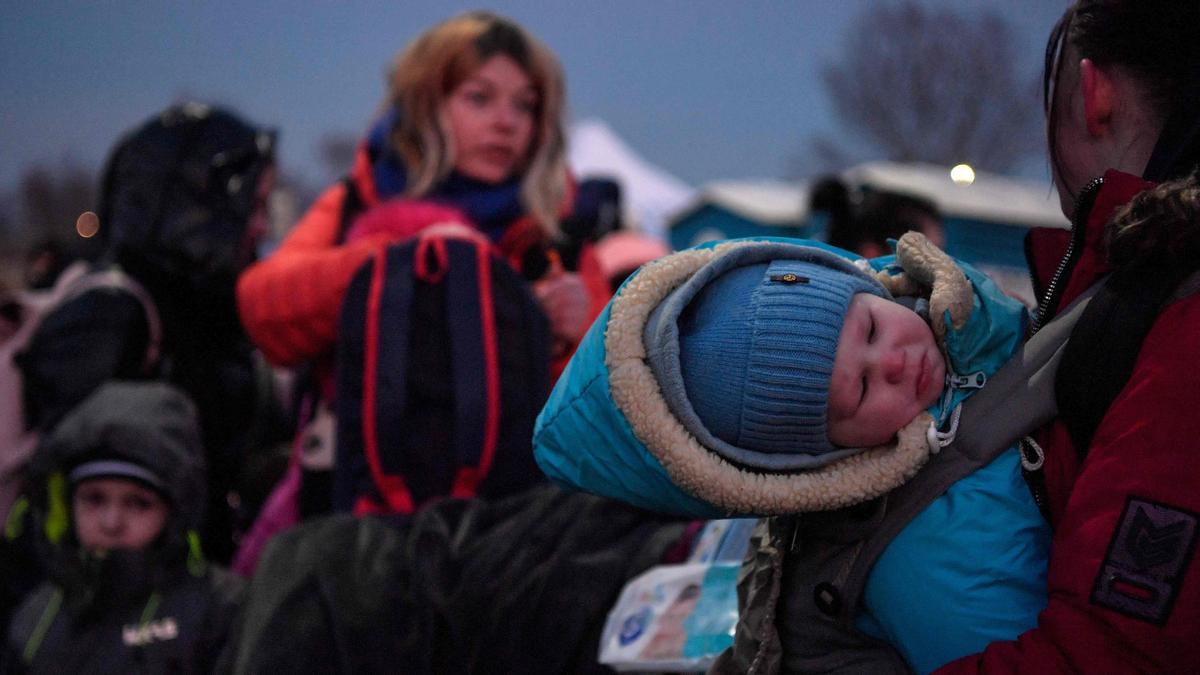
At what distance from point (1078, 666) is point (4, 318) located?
311 centimetres

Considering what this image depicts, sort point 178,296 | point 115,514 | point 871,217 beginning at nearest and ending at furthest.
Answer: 1. point 115,514
2. point 178,296
3. point 871,217

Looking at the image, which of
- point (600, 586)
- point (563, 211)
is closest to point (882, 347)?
point (600, 586)

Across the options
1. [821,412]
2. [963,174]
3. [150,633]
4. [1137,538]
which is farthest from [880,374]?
[150,633]

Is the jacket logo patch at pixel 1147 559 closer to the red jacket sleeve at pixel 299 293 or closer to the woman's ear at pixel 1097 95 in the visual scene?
the woman's ear at pixel 1097 95

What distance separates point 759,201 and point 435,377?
14608 mm

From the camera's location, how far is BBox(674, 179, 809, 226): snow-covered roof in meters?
15.0

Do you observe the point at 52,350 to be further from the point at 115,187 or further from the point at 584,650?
the point at 584,650

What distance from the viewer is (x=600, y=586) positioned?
1710 mm

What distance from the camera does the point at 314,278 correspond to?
2.19m

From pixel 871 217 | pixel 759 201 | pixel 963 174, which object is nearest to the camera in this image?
pixel 963 174

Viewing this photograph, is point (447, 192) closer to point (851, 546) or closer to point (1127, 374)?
point (851, 546)

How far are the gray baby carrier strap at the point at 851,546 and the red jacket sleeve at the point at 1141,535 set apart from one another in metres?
0.12

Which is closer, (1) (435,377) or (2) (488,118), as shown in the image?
(1) (435,377)

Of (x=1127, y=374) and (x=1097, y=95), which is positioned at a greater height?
(x=1097, y=95)
